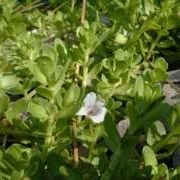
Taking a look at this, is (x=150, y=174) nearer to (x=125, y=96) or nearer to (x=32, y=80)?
(x=125, y=96)

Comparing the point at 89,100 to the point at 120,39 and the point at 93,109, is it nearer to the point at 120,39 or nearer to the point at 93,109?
the point at 93,109

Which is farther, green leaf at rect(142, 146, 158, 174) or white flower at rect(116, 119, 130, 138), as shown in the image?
white flower at rect(116, 119, 130, 138)

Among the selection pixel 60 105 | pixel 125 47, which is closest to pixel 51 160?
pixel 60 105

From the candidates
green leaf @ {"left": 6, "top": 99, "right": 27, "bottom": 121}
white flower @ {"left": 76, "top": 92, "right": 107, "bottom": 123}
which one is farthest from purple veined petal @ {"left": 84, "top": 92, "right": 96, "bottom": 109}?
green leaf @ {"left": 6, "top": 99, "right": 27, "bottom": 121}

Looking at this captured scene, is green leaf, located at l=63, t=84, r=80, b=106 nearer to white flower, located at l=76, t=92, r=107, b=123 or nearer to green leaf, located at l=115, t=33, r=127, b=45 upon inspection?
white flower, located at l=76, t=92, r=107, b=123

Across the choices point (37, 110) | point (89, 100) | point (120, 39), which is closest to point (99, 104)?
point (89, 100)

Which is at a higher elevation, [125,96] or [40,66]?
[40,66]

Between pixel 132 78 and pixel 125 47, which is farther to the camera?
pixel 125 47

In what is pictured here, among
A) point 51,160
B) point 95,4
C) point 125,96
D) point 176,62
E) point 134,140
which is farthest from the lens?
point 95,4
